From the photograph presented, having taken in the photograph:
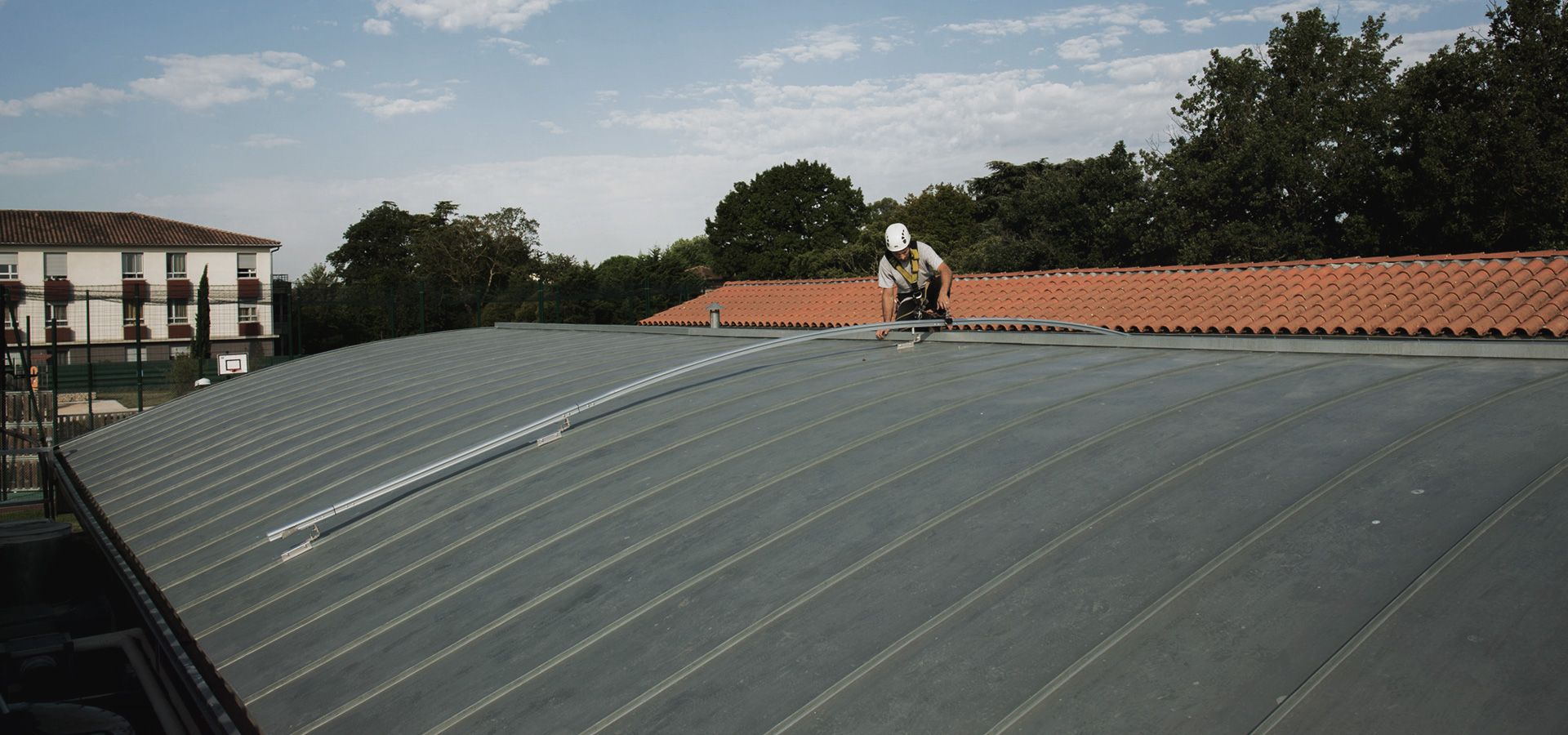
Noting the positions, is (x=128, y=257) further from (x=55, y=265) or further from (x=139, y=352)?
(x=139, y=352)

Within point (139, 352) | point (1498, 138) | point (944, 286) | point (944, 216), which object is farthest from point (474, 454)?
point (944, 216)

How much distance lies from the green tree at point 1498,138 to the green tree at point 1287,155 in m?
2.48

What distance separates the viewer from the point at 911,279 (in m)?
10.1

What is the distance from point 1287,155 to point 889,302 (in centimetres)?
3242

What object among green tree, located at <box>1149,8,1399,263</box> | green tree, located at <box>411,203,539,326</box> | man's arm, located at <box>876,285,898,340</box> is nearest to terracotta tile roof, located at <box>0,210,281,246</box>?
green tree, located at <box>411,203,539,326</box>

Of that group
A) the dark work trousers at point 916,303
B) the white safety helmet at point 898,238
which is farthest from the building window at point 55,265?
the white safety helmet at point 898,238

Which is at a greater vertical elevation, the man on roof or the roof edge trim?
the man on roof

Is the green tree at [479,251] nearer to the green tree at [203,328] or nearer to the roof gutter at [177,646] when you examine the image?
the green tree at [203,328]

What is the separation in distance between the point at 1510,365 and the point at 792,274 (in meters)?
65.8

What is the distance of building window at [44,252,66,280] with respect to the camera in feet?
169

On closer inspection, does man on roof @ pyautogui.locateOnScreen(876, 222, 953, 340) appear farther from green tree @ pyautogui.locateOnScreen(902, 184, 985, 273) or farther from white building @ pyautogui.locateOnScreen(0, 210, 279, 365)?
green tree @ pyautogui.locateOnScreen(902, 184, 985, 273)

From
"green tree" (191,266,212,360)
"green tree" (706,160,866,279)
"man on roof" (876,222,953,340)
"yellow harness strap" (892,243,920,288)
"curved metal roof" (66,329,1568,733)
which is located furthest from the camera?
"green tree" (706,160,866,279)

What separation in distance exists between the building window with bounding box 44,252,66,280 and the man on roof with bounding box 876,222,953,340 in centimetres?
5555

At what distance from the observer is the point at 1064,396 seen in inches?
239
